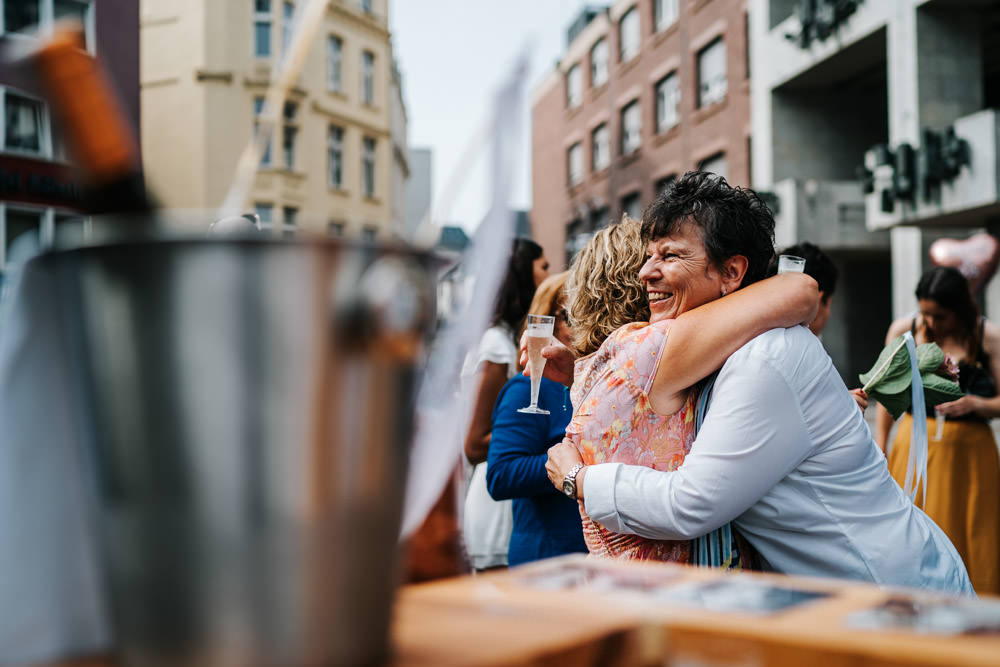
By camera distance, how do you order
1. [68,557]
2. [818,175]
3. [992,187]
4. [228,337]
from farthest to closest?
[818,175], [992,187], [68,557], [228,337]

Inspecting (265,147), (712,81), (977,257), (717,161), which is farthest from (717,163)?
(265,147)

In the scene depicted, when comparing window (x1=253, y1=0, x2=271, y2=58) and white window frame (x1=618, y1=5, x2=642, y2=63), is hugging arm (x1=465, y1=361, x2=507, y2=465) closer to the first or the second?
window (x1=253, y1=0, x2=271, y2=58)

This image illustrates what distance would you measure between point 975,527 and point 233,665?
503 centimetres

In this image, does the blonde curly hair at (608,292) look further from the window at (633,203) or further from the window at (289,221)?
the window at (633,203)

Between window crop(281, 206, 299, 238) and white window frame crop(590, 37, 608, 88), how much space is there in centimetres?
2831

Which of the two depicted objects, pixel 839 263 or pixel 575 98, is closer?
pixel 839 263

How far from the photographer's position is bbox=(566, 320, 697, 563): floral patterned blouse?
1.65 m

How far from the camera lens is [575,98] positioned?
30.9m

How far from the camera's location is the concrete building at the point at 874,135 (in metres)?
12.3

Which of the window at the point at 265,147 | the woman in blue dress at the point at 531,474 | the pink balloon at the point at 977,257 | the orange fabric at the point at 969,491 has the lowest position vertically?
the orange fabric at the point at 969,491

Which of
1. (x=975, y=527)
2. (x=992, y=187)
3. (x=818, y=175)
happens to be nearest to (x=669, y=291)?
(x=975, y=527)

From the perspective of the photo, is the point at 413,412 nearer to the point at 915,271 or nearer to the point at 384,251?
the point at 384,251

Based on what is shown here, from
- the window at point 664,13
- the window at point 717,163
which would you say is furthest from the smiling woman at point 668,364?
the window at point 664,13

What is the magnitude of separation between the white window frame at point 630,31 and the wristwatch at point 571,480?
2489 centimetres
